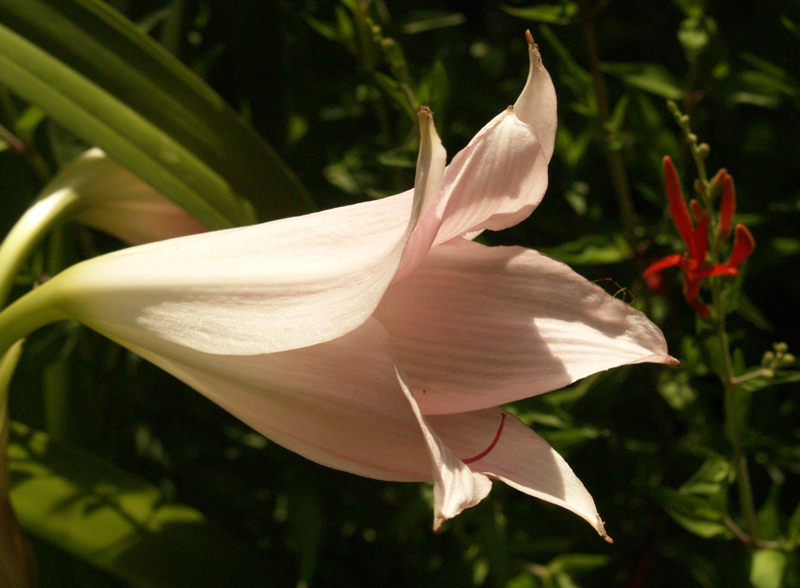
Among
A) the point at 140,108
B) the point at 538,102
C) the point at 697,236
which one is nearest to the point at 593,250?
the point at 697,236

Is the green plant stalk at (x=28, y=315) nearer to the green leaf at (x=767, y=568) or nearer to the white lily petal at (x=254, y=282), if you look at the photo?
the white lily petal at (x=254, y=282)

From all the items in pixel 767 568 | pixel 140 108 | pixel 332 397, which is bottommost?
pixel 767 568

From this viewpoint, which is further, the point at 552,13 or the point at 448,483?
the point at 552,13

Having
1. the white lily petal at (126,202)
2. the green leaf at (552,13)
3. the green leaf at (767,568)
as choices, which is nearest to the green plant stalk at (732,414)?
the green leaf at (767,568)

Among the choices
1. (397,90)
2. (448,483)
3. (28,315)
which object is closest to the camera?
(448,483)

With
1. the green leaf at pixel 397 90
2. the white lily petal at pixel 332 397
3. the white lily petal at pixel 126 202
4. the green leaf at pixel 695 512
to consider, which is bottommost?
the green leaf at pixel 695 512

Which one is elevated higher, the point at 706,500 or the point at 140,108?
the point at 140,108

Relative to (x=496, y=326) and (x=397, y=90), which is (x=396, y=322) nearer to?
(x=496, y=326)

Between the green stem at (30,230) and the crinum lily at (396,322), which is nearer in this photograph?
the crinum lily at (396,322)
